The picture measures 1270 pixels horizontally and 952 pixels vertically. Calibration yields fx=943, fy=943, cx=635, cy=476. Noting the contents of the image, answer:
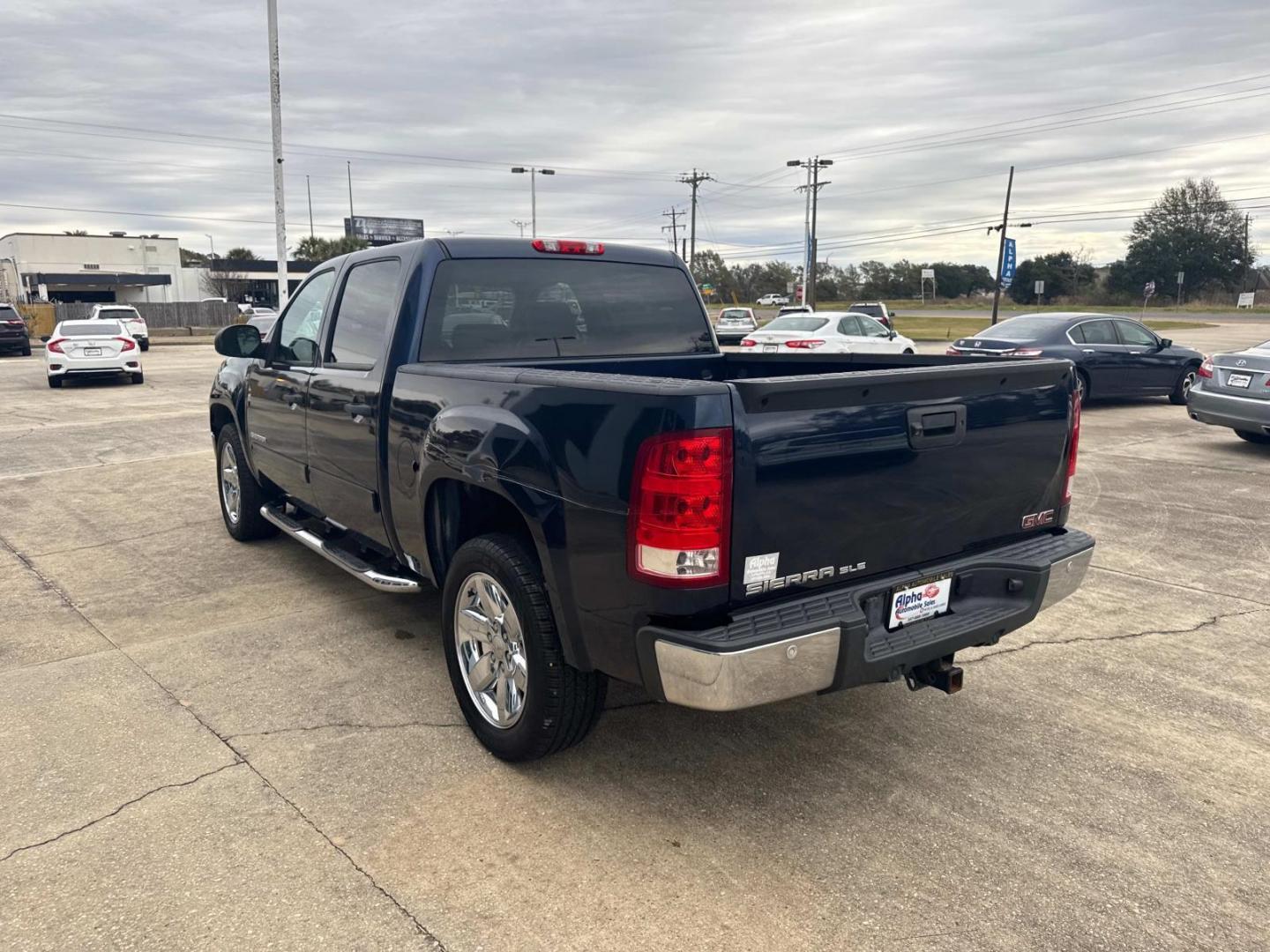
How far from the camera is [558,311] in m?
4.50

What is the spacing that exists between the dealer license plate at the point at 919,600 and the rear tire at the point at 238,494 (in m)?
4.55

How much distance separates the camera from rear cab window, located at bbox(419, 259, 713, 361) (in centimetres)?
424

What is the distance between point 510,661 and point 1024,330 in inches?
512

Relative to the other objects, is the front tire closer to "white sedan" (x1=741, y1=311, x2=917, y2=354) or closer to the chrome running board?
the chrome running board

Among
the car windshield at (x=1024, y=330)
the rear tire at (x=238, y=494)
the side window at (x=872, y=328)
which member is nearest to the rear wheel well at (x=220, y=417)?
the rear tire at (x=238, y=494)

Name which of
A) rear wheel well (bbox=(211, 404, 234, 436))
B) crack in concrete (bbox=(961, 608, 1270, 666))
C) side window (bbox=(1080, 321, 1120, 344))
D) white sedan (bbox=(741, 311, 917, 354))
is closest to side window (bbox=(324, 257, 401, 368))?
rear wheel well (bbox=(211, 404, 234, 436))

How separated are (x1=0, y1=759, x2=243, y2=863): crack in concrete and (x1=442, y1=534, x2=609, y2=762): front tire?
0.93 meters

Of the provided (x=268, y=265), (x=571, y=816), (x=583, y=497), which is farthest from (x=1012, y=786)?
(x=268, y=265)

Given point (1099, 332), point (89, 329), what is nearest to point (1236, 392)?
point (1099, 332)

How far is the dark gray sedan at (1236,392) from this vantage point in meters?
10.3

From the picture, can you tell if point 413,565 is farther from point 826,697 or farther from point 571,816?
point 826,697

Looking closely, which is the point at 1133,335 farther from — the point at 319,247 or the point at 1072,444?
the point at 319,247

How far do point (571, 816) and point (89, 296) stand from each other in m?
84.5

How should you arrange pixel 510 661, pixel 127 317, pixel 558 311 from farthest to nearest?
pixel 127 317 < pixel 558 311 < pixel 510 661
